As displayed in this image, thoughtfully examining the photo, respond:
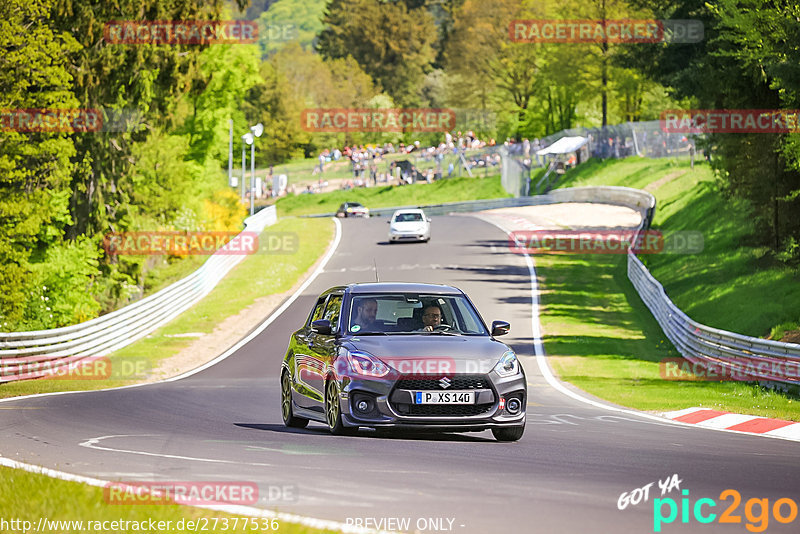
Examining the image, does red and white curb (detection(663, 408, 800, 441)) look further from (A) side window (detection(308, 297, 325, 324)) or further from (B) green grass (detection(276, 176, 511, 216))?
(B) green grass (detection(276, 176, 511, 216))

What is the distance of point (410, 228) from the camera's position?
56.4 meters

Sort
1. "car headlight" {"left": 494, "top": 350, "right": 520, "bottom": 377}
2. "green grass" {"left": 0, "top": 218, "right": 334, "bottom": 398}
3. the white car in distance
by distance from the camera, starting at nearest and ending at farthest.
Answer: "car headlight" {"left": 494, "top": 350, "right": 520, "bottom": 377} → "green grass" {"left": 0, "top": 218, "right": 334, "bottom": 398} → the white car in distance

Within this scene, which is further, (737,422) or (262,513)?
(737,422)

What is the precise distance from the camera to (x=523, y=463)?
36.1ft

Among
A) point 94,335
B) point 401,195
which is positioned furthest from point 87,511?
point 401,195

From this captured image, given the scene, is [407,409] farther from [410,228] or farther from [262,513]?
[410,228]

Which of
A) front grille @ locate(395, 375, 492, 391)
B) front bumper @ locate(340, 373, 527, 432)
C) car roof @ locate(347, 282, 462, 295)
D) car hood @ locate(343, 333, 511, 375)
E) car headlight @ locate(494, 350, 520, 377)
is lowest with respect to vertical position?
front bumper @ locate(340, 373, 527, 432)

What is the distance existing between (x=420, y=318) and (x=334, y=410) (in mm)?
1489

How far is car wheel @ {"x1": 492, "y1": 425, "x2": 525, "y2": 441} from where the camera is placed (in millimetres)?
12891

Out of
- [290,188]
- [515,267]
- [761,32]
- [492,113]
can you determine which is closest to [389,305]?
[761,32]

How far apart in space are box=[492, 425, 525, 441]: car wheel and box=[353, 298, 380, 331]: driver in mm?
1706

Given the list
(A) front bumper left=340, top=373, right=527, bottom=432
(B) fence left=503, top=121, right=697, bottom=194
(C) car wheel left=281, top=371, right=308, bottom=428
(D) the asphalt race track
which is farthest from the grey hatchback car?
(B) fence left=503, top=121, right=697, bottom=194

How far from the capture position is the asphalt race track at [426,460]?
330 inches

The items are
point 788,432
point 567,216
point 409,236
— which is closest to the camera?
point 788,432
